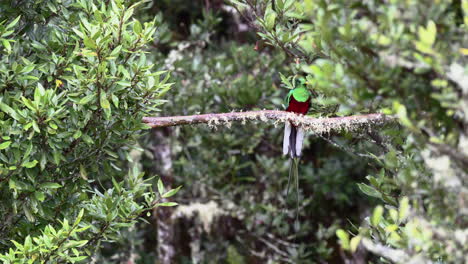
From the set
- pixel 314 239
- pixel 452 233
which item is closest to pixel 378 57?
pixel 452 233

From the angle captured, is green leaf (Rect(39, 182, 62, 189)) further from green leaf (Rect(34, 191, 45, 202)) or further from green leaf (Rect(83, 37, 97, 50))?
green leaf (Rect(83, 37, 97, 50))

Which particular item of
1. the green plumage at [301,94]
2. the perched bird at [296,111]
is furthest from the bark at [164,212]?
the green plumage at [301,94]

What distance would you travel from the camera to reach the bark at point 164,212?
207 inches

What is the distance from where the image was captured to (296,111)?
11.7 feet

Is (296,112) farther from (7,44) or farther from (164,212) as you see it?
(164,212)

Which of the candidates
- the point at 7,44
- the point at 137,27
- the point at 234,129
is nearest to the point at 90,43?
the point at 137,27

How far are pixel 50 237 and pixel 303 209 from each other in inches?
152

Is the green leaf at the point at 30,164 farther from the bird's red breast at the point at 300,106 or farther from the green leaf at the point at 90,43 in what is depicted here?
the bird's red breast at the point at 300,106

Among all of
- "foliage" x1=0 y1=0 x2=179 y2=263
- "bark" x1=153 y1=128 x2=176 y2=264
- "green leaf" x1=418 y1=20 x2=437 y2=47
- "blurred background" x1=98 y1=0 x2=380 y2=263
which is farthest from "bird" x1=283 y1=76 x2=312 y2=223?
"bark" x1=153 y1=128 x2=176 y2=264

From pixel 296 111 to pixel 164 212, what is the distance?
219 cm

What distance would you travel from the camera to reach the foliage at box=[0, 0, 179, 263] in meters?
2.60

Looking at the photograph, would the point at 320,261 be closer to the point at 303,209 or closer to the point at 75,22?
the point at 303,209

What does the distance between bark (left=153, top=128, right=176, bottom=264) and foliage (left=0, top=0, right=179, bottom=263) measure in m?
2.18

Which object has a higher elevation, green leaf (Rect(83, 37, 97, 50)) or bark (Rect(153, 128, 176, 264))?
green leaf (Rect(83, 37, 97, 50))
